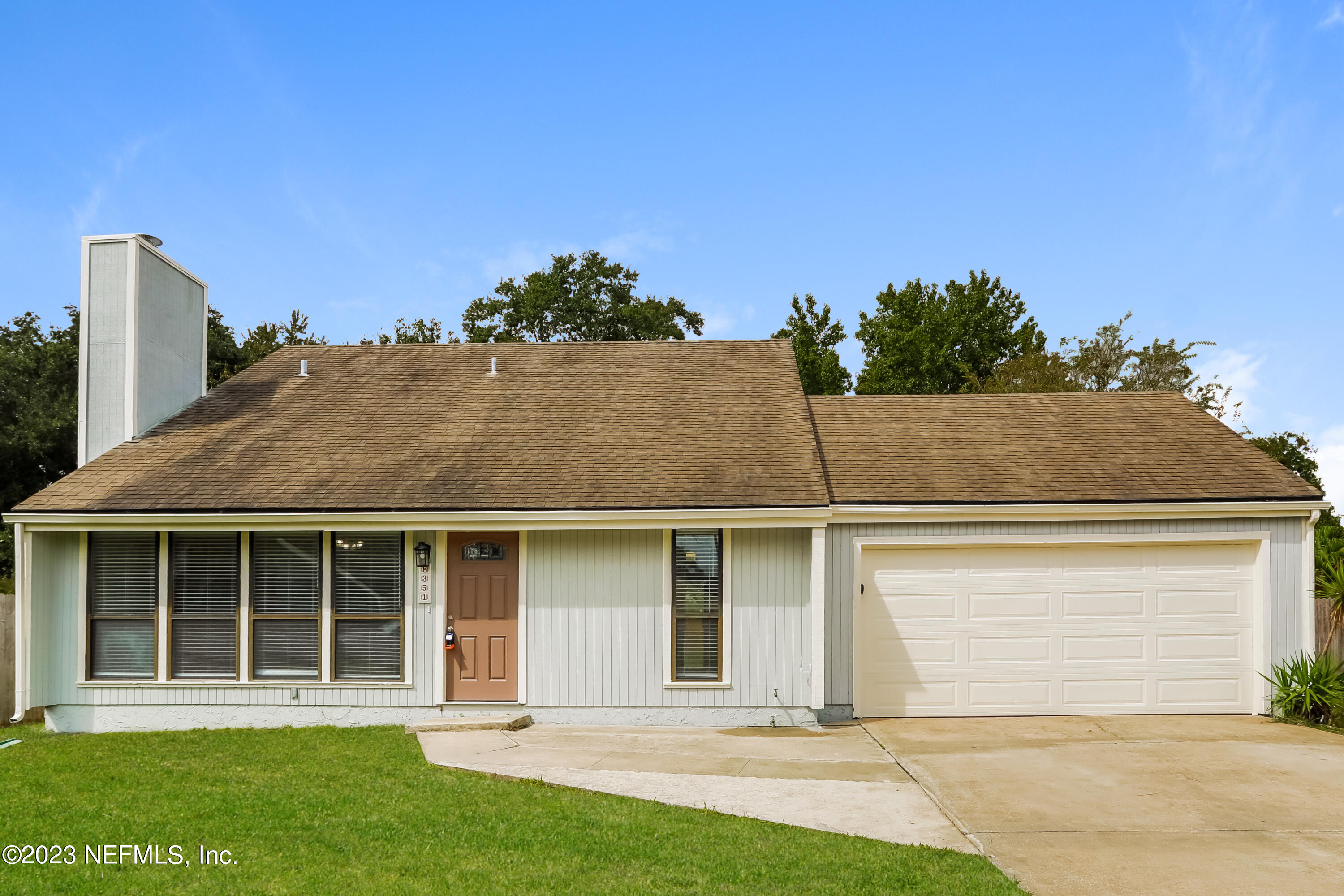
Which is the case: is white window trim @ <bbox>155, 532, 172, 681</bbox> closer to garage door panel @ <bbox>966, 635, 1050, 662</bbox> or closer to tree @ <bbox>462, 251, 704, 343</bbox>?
garage door panel @ <bbox>966, 635, 1050, 662</bbox>

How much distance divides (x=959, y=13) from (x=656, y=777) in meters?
12.7

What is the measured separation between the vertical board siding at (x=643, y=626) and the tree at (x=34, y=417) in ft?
59.6

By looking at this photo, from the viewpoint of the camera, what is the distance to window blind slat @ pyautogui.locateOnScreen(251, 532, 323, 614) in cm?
1024

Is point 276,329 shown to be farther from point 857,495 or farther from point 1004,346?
point 1004,346

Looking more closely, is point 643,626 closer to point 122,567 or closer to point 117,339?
point 122,567

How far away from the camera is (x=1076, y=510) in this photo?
1030 cm

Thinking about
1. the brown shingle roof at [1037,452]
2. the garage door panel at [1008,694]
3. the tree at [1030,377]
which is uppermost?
the tree at [1030,377]

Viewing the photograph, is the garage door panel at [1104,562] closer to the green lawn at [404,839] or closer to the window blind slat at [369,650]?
the green lawn at [404,839]

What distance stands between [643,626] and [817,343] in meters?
24.1

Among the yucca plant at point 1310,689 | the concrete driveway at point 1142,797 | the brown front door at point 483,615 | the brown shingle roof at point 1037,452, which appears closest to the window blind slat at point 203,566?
the brown front door at point 483,615

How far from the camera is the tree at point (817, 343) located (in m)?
31.3

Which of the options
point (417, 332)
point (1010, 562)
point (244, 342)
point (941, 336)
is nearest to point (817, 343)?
point (941, 336)

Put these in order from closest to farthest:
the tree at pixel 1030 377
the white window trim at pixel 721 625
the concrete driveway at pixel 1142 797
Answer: the concrete driveway at pixel 1142 797, the white window trim at pixel 721 625, the tree at pixel 1030 377

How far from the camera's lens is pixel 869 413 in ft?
42.3
